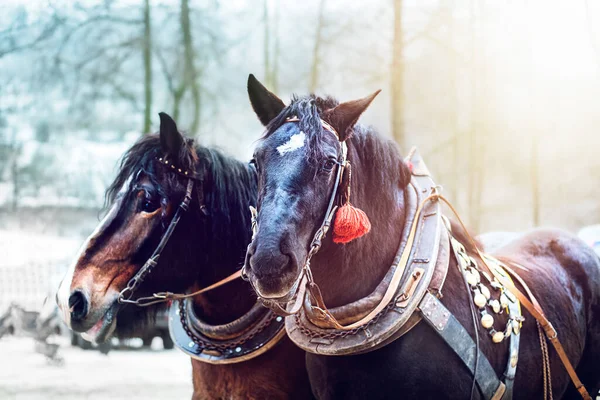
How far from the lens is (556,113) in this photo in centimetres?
717

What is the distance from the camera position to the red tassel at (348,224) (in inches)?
61.9

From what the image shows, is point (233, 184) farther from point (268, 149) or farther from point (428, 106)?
point (428, 106)

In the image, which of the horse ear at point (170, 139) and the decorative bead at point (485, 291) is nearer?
the decorative bead at point (485, 291)

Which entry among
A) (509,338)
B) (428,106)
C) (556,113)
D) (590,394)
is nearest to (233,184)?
(509,338)

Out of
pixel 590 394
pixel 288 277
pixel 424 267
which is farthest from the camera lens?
pixel 590 394

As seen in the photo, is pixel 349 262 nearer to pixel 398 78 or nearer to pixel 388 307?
pixel 388 307

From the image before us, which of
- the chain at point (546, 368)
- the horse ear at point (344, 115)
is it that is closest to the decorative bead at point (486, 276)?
the chain at point (546, 368)

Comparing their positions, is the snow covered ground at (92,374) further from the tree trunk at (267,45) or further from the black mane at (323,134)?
the black mane at (323,134)

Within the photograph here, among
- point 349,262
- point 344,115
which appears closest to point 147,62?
point 344,115

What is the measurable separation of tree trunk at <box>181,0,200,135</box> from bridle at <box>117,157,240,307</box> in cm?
490

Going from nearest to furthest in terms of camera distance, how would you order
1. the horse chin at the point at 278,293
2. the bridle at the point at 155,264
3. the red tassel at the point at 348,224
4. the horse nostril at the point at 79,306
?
the horse chin at the point at 278,293
the red tassel at the point at 348,224
the horse nostril at the point at 79,306
the bridle at the point at 155,264

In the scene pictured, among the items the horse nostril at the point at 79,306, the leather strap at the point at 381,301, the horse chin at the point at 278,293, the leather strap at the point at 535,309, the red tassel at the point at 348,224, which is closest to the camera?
the horse chin at the point at 278,293

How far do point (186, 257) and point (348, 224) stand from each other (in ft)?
3.73

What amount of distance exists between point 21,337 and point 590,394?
22.5 ft
